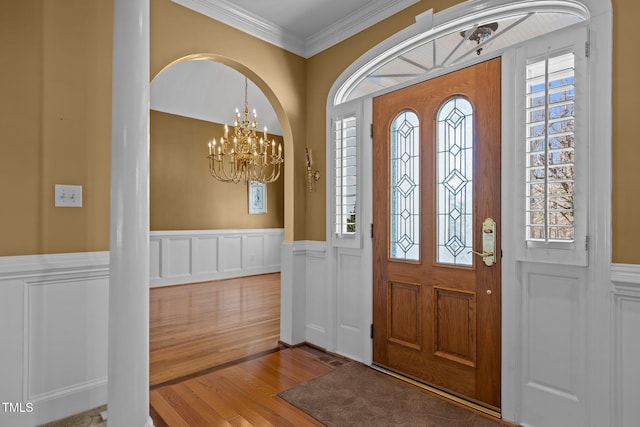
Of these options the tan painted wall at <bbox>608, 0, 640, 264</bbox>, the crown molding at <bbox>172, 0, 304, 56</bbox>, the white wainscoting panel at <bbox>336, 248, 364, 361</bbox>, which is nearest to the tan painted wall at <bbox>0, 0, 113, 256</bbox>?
the crown molding at <bbox>172, 0, 304, 56</bbox>

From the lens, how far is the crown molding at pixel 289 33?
2.97 metres

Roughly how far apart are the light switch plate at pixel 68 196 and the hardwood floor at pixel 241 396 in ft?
4.66

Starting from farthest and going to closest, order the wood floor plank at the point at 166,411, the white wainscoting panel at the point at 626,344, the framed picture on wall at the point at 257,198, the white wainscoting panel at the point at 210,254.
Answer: the framed picture on wall at the point at 257,198
the white wainscoting panel at the point at 210,254
the wood floor plank at the point at 166,411
the white wainscoting panel at the point at 626,344

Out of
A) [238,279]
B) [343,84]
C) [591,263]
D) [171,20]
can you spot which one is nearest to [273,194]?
[238,279]

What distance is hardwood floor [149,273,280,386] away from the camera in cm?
312

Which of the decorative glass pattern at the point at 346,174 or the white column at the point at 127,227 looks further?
the decorative glass pattern at the point at 346,174

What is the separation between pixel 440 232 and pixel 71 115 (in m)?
2.60

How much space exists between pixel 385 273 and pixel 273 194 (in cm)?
542

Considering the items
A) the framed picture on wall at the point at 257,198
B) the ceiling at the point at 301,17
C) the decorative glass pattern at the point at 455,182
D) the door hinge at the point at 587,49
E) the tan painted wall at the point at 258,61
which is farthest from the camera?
the framed picture on wall at the point at 257,198

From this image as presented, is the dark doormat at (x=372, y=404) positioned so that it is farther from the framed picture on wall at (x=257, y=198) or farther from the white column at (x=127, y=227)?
the framed picture on wall at (x=257, y=198)

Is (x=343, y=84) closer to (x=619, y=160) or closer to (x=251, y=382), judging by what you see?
(x=619, y=160)

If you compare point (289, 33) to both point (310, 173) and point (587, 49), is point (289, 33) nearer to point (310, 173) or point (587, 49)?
point (310, 173)

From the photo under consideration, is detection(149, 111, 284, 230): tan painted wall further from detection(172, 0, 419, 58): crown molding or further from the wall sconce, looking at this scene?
the wall sconce

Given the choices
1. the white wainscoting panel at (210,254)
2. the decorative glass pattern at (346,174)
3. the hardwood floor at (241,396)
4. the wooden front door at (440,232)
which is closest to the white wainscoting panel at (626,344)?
the wooden front door at (440,232)
